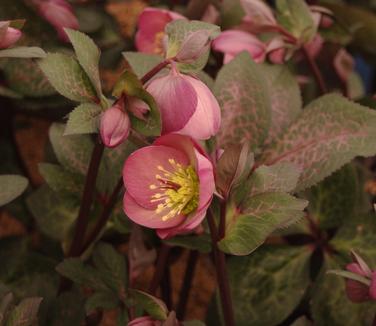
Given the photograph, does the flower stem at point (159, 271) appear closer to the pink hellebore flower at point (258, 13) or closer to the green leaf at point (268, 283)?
the green leaf at point (268, 283)

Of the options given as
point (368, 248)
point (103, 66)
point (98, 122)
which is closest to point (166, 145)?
point (98, 122)

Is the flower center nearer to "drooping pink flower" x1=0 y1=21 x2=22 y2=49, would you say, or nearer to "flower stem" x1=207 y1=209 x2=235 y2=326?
"flower stem" x1=207 y1=209 x2=235 y2=326

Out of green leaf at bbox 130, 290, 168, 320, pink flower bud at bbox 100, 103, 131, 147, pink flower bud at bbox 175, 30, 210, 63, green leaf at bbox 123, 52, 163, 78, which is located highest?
pink flower bud at bbox 175, 30, 210, 63

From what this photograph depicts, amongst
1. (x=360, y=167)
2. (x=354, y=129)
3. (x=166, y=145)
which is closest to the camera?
(x=166, y=145)

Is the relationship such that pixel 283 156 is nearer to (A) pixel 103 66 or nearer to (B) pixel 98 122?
(B) pixel 98 122

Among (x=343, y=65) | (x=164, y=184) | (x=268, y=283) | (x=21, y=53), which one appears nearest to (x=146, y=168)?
(x=164, y=184)

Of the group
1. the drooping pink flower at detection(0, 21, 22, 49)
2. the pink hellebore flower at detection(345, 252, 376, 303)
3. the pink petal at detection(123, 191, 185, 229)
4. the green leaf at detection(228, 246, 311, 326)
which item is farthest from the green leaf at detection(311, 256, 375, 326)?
the drooping pink flower at detection(0, 21, 22, 49)
